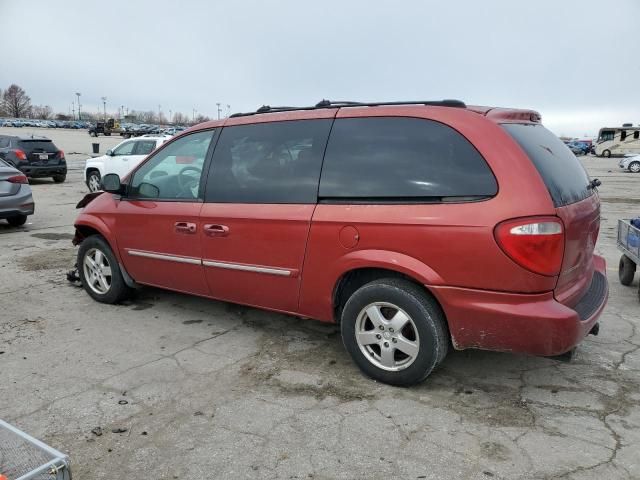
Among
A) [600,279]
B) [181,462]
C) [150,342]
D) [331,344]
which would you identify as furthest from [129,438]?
[600,279]

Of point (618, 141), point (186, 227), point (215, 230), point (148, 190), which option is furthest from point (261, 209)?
point (618, 141)

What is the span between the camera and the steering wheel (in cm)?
438

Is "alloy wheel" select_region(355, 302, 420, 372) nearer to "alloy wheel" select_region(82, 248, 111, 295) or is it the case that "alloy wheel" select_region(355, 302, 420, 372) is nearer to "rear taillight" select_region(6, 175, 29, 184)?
"alloy wheel" select_region(82, 248, 111, 295)

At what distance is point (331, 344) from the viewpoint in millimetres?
4211

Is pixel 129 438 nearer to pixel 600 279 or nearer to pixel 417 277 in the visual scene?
pixel 417 277

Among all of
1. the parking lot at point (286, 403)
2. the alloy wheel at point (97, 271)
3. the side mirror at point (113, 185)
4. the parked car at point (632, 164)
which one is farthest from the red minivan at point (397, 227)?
the parked car at point (632, 164)

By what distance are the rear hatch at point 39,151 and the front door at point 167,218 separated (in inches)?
546

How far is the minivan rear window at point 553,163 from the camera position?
10.2ft

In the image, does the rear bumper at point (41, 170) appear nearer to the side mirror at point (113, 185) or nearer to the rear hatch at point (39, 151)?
the rear hatch at point (39, 151)

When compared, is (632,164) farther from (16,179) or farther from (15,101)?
(15,101)

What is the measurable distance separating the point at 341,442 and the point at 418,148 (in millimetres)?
1786

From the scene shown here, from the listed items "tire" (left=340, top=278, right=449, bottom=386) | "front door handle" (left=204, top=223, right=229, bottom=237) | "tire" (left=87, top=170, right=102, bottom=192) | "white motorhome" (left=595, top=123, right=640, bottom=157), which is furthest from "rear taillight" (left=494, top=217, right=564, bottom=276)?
"white motorhome" (left=595, top=123, right=640, bottom=157)

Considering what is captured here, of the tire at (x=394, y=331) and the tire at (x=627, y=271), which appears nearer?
the tire at (x=394, y=331)

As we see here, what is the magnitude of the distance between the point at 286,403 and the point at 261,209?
1379 millimetres
